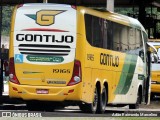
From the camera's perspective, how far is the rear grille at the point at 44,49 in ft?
66.0

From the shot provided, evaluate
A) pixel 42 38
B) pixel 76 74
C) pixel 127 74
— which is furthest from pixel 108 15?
pixel 76 74

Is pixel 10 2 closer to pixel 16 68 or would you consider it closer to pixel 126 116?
pixel 16 68

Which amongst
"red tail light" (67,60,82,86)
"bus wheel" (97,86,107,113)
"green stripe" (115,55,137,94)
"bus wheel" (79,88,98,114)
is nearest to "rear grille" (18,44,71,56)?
"red tail light" (67,60,82,86)

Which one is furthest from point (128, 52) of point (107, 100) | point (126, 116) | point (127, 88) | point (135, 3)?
point (135, 3)

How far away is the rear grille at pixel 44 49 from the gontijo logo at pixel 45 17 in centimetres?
66

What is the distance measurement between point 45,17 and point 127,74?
5.94 meters

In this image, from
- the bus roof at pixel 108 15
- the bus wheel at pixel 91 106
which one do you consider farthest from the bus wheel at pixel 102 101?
the bus roof at pixel 108 15

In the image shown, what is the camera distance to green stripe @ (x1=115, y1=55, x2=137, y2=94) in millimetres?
24734

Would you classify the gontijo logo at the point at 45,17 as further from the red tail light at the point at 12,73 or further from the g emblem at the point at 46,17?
the red tail light at the point at 12,73

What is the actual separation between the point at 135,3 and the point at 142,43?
2663 centimetres

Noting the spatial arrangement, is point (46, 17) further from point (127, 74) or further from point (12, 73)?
point (127, 74)

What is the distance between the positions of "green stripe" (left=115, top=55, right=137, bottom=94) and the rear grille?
4527 mm

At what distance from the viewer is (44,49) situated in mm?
20234

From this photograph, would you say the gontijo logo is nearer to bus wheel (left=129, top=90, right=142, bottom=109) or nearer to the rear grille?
the rear grille
